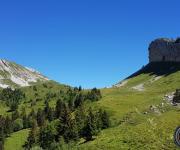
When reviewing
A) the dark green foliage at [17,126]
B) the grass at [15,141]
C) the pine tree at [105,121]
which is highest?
the dark green foliage at [17,126]

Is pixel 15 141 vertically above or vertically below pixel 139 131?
below

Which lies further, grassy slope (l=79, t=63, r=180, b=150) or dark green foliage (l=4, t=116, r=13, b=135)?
dark green foliage (l=4, t=116, r=13, b=135)

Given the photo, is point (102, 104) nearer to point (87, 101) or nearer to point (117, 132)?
point (87, 101)

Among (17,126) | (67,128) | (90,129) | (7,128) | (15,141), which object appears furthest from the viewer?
(17,126)

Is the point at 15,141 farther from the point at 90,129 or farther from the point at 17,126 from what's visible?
the point at 90,129

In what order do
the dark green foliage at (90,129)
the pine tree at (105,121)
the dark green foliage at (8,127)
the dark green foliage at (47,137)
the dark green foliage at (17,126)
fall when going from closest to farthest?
1. the dark green foliage at (90,129)
2. the dark green foliage at (47,137)
3. the pine tree at (105,121)
4. the dark green foliage at (8,127)
5. the dark green foliage at (17,126)

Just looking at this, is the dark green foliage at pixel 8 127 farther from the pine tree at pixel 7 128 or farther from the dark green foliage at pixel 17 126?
the dark green foliage at pixel 17 126

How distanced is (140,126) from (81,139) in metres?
21.2

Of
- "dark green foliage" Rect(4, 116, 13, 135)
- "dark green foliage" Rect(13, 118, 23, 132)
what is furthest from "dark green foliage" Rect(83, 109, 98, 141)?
"dark green foliage" Rect(13, 118, 23, 132)

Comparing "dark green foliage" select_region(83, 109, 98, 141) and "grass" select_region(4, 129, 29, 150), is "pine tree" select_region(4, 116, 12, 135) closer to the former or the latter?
"grass" select_region(4, 129, 29, 150)

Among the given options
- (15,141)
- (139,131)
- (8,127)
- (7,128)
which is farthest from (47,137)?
(8,127)

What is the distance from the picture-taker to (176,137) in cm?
1049

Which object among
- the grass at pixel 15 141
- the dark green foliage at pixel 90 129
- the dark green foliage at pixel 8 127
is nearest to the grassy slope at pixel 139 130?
the dark green foliage at pixel 90 129

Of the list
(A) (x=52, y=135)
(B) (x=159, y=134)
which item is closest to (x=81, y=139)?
(A) (x=52, y=135)
